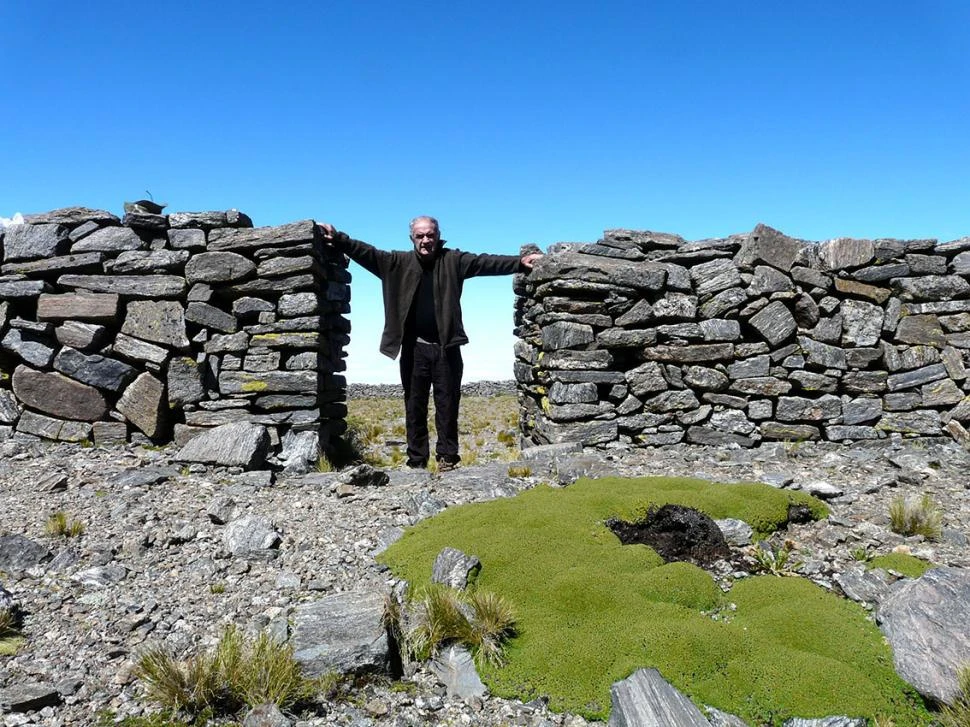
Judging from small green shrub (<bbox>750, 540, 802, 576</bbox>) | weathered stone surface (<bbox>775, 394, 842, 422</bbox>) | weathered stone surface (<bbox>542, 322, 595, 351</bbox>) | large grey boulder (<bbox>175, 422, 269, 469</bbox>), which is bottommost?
small green shrub (<bbox>750, 540, 802, 576</bbox>)

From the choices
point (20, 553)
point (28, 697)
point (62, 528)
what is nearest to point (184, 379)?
point (62, 528)

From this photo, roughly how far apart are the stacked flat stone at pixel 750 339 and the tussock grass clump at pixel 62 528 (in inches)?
256

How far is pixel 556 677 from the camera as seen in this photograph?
420cm

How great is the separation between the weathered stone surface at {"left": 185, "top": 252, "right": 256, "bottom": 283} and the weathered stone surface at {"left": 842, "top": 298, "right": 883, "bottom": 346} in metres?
9.58

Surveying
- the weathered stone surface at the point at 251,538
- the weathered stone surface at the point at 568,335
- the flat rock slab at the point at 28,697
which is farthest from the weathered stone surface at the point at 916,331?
the flat rock slab at the point at 28,697

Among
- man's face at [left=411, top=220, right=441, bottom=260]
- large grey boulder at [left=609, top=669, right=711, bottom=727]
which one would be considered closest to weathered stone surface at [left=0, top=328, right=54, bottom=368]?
man's face at [left=411, top=220, right=441, bottom=260]

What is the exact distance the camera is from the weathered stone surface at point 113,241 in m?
9.97

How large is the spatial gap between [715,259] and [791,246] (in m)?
1.30

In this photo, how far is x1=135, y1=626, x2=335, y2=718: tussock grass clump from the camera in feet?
12.7

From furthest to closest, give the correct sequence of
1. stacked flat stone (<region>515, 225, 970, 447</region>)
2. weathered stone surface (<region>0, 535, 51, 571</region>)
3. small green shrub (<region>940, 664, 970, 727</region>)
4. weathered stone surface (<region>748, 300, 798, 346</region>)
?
1. weathered stone surface (<region>748, 300, 798, 346</region>)
2. stacked flat stone (<region>515, 225, 970, 447</region>)
3. weathered stone surface (<region>0, 535, 51, 571</region>)
4. small green shrub (<region>940, 664, 970, 727</region>)

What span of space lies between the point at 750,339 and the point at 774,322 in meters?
0.46

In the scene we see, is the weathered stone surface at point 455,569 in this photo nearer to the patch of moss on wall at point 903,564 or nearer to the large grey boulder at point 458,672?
the large grey boulder at point 458,672

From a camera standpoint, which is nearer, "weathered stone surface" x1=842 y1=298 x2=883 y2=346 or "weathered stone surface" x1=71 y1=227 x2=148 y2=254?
"weathered stone surface" x1=71 y1=227 x2=148 y2=254

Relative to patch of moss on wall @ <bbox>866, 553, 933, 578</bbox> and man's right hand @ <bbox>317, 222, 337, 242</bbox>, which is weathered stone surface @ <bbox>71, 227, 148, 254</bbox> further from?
patch of moss on wall @ <bbox>866, 553, 933, 578</bbox>
